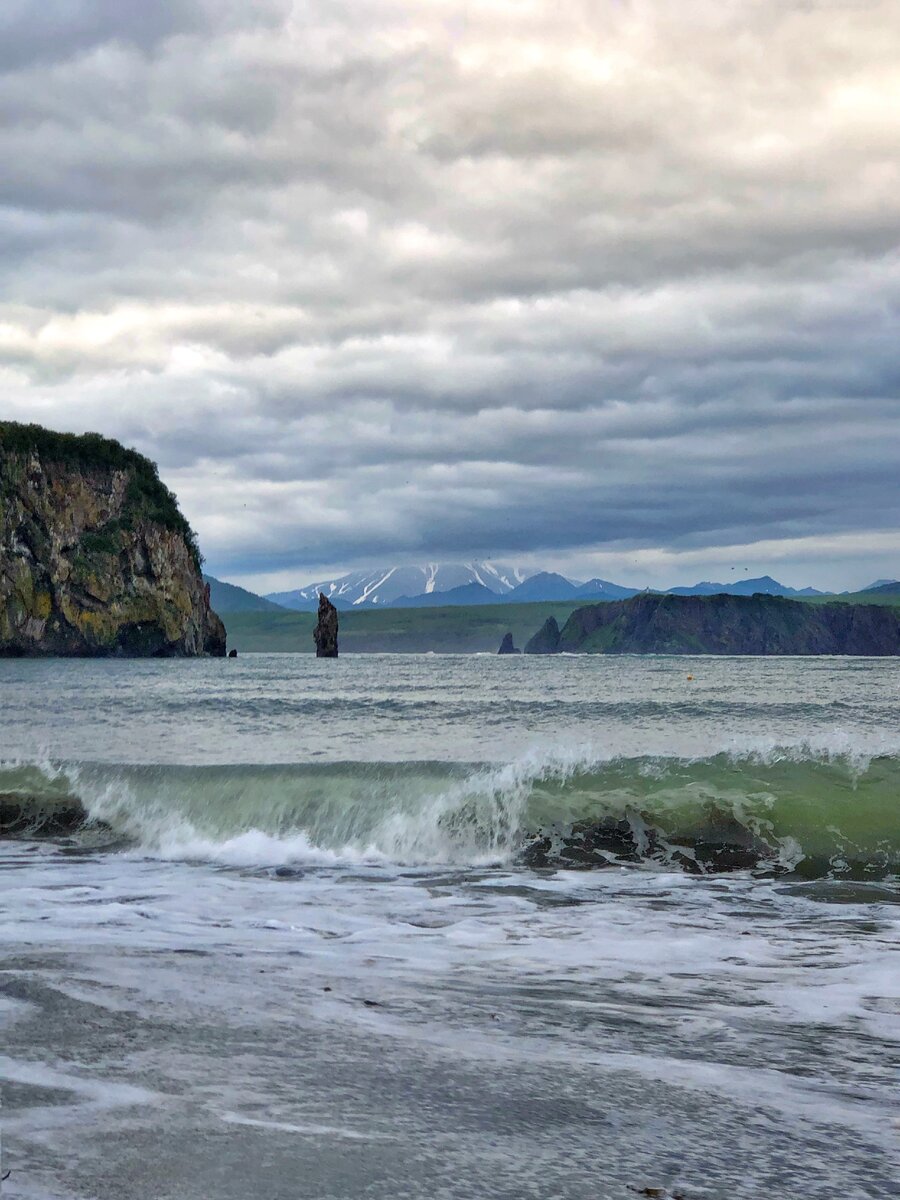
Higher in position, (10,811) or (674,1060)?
(674,1060)

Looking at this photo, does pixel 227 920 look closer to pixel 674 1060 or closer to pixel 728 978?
pixel 728 978

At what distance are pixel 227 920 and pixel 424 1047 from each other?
205 inches

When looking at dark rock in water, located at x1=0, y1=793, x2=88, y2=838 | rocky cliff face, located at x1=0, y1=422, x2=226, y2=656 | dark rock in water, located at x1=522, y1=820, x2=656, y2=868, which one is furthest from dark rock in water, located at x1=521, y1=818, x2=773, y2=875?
rocky cliff face, located at x1=0, y1=422, x2=226, y2=656

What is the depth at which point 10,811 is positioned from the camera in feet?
60.1

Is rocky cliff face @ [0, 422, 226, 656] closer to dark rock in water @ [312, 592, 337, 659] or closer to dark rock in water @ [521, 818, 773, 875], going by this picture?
dark rock in water @ [312, 592, 337, 659]

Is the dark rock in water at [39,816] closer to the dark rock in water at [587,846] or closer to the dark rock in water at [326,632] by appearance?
the dark rock in water at [587,846]

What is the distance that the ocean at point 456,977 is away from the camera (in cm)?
376

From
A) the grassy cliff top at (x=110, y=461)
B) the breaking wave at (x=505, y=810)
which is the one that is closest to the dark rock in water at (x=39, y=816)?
the breaking wave at (x=505, y=810)

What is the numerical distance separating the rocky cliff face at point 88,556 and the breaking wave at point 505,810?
127m

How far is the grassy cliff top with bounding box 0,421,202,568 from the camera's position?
145 m

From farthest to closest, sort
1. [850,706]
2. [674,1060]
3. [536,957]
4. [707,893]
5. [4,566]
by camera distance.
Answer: [4,566] < [850,706] < [707,893] < [536,957] < [674,1060]

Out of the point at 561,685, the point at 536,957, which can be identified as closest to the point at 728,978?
the point at 536,957

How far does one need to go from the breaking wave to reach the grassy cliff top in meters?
135

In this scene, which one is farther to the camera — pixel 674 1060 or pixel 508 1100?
pixel 674 1060
